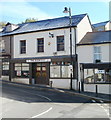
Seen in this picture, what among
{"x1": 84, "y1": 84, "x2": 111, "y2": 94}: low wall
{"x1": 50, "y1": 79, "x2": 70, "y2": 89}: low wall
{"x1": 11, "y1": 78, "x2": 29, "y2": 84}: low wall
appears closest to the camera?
{"x1": 84, "y1": 84, "x2": 111, "y2": 94}: low wall

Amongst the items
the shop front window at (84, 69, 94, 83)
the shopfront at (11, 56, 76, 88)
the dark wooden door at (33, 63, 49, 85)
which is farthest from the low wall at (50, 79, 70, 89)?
the shop front window at (84, 69, 94, 83)

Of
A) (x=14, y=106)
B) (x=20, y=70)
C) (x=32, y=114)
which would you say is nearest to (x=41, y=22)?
(x=20, y=70)

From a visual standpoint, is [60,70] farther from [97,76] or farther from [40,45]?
[97,76]

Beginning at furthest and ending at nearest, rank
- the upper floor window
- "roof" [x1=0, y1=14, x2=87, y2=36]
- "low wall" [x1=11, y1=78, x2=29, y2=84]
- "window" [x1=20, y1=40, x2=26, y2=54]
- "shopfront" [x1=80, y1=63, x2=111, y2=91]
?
"window" [x1=20, y1=40, x2=26, y2=54] → "low wall" [x1=11, y1=78, x2=29, y2=84] → "roof" [x1=0, y1=14, x2=87, y2=36] → the upper floor window → "shopfront" [x1=80, y1=63, x2=111, y2=91]

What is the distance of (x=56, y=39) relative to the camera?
2120 centimetres

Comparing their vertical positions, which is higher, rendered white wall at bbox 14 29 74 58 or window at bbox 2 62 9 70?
rendered white wall at bbox 14 29 74 58

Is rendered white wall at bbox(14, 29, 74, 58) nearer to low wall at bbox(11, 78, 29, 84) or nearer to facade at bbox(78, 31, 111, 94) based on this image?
facade at bbox(78, 31, 111, 94)

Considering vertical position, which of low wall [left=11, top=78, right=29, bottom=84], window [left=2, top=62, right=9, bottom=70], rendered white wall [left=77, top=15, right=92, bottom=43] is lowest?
low wall [left=11, top=78, right=29, bottom=84]

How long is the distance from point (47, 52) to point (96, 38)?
553cm

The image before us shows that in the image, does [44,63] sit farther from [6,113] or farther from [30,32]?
[6,113]

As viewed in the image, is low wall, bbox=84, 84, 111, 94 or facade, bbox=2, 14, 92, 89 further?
facade, bbox=2, 14, 92, 89

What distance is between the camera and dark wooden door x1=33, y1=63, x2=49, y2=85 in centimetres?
2167

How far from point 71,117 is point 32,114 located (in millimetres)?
1997

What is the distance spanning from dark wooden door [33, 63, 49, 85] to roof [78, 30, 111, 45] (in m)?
4.98
